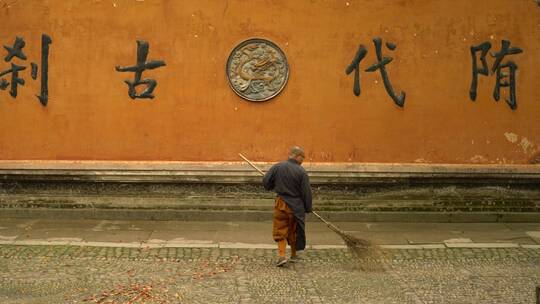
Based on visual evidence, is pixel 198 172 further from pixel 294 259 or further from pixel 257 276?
pixel 257 276

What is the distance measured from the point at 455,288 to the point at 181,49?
17.7ft

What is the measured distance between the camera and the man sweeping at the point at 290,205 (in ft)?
31.1

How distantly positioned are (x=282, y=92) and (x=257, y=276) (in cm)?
361

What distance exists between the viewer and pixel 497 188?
12.0 m

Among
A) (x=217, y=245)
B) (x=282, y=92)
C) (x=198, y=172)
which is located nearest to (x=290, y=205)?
(x=217, y=245)

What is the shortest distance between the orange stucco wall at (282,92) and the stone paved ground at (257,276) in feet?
6.97

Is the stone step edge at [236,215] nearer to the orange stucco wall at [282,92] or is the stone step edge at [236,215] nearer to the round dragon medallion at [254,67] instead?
the orange stucco wall at [282,92]

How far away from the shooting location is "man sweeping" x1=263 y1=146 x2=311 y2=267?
9492 mm

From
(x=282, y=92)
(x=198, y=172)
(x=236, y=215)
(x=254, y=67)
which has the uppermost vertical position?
(x=254, y=67)

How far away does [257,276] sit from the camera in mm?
9062

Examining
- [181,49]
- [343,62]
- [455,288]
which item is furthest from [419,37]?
[455,288]

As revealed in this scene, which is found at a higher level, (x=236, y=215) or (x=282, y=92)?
(x=282, y=92)

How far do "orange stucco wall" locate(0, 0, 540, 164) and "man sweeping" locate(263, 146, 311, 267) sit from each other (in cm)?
244

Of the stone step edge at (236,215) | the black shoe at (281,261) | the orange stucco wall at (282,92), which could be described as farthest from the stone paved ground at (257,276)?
the orange stucco wall at (282,92)
